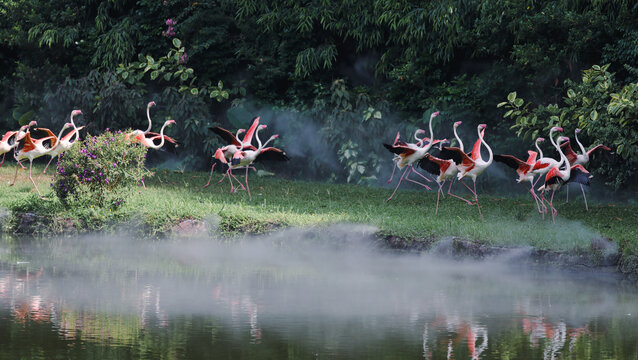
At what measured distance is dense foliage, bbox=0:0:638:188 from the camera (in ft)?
43.5

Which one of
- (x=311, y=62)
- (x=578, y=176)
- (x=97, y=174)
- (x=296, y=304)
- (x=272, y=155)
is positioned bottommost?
(x=296, y=304)

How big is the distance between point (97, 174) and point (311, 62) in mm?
6404

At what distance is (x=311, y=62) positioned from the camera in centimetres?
1580

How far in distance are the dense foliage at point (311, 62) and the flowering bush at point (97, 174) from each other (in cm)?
539

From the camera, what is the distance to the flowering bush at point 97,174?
10.2m

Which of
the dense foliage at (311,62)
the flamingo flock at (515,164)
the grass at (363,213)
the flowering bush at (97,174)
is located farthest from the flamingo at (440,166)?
the flowering bush at (97,174)

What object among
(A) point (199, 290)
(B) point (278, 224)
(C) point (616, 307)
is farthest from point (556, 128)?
(A) point (199, 290)

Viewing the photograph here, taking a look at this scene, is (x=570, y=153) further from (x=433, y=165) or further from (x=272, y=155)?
(x=272, y=155)

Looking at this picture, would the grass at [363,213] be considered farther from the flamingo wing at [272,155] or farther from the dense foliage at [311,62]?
the dense foliage at [311,62]

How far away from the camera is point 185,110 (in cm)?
1623

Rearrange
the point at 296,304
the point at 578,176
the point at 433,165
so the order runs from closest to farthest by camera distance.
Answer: the point at 296,304 < the point at 578,176 < the point at 433,165

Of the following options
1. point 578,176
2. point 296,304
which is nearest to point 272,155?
point 578,176

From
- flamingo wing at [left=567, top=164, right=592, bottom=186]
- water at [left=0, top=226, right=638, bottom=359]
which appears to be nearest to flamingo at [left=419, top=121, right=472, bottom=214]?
flamingo wing at [left=567, top=164, right=592, bottom=186]

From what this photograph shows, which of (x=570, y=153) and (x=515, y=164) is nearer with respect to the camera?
(x=515, y=164)
